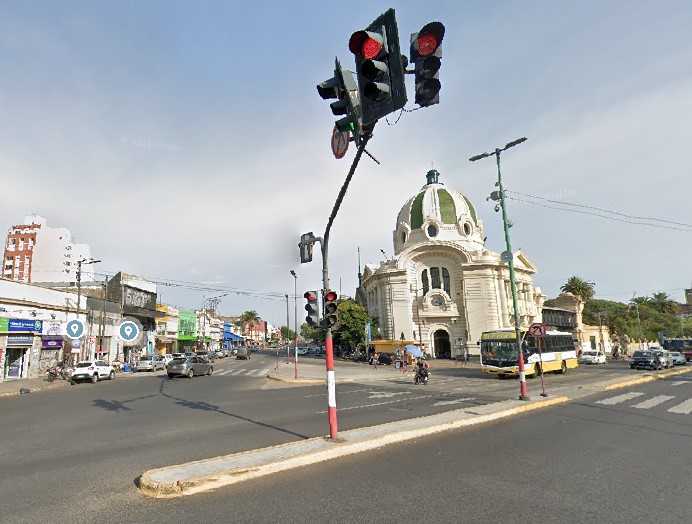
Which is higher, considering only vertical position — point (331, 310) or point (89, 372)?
point (331, 310)

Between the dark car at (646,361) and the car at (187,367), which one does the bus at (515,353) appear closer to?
the dark car at (646,361)

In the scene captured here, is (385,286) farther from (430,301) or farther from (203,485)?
(203,485)

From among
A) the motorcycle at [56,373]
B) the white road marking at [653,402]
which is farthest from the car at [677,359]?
the motorcycle at [56,373]

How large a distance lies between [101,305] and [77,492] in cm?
3790

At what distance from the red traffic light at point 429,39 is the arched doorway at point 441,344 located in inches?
2027

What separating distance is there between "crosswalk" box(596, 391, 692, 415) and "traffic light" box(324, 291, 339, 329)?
438 inches

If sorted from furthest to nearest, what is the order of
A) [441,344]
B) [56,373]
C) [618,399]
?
[441,344] → [56,373] → [618,399]

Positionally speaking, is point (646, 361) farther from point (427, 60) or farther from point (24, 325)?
point (24, 325)

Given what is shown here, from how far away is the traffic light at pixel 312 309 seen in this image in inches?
364

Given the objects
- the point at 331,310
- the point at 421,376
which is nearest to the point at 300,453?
the point at 331,310

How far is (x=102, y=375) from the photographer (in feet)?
93.2

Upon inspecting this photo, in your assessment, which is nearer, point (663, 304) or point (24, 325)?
point (24, 325)

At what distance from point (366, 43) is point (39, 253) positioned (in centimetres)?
8675

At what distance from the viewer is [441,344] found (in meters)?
54.2
